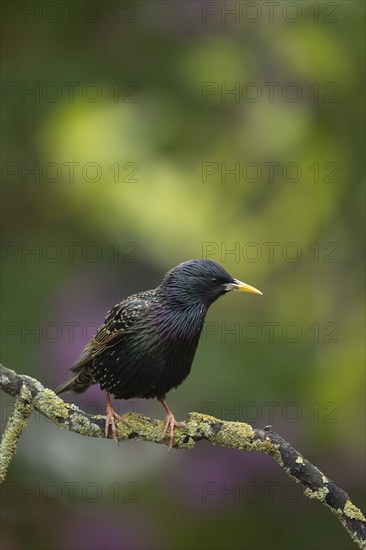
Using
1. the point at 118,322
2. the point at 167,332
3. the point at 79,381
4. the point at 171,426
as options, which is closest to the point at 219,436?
the point at 171,426

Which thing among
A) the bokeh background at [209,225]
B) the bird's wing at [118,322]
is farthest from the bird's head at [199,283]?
the bokeh background at [209,225]

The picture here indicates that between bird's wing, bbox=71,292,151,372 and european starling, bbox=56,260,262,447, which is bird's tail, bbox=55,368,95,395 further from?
european starling, bbox=56,260,262,447

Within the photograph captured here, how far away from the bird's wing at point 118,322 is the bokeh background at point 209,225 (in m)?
1.39

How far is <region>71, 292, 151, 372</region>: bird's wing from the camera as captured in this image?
13.1 ft

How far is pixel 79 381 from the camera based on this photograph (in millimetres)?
4574

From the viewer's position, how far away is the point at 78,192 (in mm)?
6047

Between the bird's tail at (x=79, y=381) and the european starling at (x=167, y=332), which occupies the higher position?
the european starling at (x=167, y=332)

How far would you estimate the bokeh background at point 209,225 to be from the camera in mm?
5609

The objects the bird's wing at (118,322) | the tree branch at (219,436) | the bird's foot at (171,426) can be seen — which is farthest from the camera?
the bird's wing at (118,322)

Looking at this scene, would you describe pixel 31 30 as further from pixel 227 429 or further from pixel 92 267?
pixel 227 429

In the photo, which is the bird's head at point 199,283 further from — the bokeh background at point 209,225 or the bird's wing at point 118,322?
the bokeh background at point 209,225

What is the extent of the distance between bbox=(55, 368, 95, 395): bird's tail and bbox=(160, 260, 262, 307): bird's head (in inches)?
27.3

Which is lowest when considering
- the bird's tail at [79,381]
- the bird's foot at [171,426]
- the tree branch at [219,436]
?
the bird's tail at [79,381]

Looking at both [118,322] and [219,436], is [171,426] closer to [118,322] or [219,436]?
[219,436]
